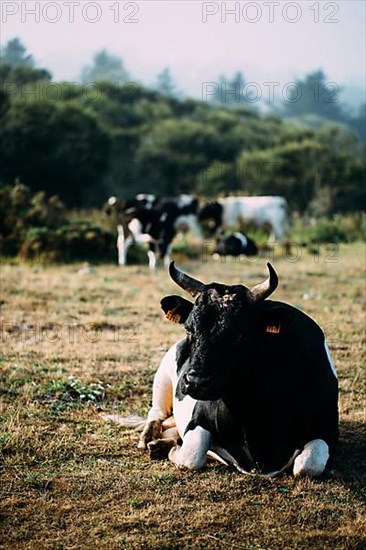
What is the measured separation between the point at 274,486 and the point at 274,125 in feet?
165

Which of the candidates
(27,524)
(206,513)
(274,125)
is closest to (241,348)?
(206,513)

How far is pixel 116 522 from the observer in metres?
4.32

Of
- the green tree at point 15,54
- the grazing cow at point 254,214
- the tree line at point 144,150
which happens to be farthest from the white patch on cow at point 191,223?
the green tree at point 15,54

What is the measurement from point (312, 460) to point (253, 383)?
1.68ft

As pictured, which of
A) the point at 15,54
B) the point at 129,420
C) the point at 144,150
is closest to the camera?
the point at 129,420

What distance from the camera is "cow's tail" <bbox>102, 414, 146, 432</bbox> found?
605 centimetres

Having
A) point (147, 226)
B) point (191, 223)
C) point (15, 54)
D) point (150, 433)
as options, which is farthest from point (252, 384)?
point (15, 54)

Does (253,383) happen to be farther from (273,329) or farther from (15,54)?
(15,54)

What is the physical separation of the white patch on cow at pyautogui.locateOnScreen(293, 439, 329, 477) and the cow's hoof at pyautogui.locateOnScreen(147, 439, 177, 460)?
33.2 inches

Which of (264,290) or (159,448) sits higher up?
(264,290)

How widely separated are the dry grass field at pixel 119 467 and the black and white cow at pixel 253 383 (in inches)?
5.8

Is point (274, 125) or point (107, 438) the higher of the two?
point (274, 125)

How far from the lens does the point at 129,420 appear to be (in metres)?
6.20

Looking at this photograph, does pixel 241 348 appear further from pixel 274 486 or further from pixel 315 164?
pixel 315 164
